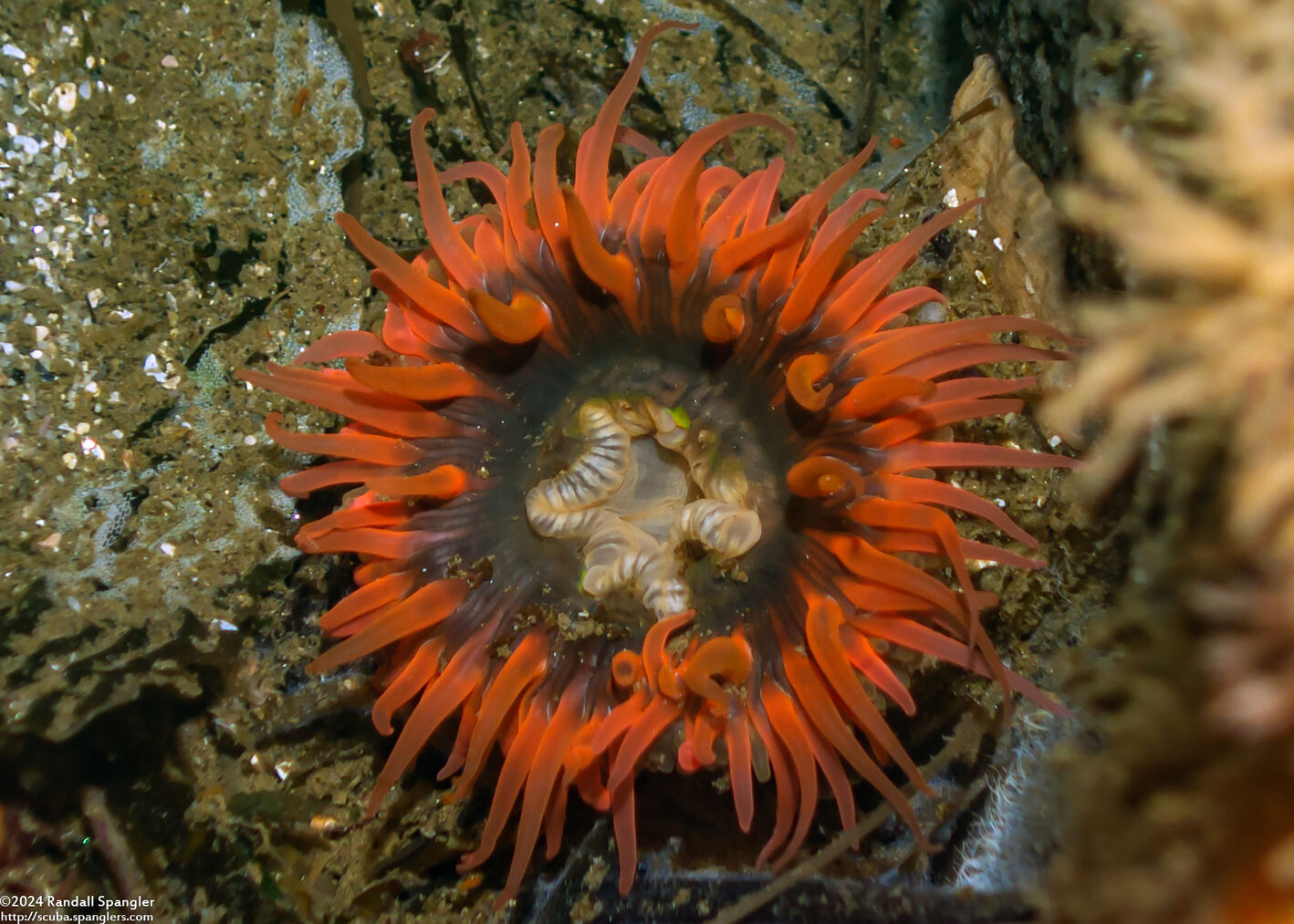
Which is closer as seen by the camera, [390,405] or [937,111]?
[390,405]

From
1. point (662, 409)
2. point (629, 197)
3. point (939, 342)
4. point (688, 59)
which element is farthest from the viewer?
point (688, 59)

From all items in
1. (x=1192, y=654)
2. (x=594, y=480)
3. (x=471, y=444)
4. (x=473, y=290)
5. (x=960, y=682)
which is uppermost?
(x=473, y=290)

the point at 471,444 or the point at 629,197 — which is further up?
the point at 629,197

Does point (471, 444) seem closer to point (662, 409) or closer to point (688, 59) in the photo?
point (662, 409)

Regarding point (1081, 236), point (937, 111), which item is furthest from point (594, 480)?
point (937, 111)

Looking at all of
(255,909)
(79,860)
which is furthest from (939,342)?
(79,860)

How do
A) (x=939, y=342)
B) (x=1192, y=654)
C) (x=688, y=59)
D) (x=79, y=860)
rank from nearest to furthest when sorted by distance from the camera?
(x=1192, y=654) < (x=939, y=342) < (x=79, y=860) < (x=688, y=59)
